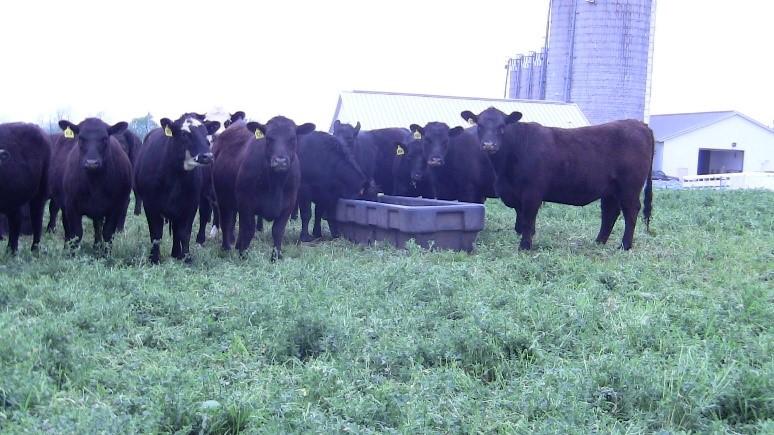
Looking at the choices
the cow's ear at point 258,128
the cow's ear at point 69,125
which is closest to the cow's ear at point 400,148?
the cow's ear at point 258,128

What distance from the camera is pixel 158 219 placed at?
860cm

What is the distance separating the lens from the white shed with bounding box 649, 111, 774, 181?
42062 millimetres

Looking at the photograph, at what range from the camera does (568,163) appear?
32.7 ft

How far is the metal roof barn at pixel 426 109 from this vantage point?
3052cm

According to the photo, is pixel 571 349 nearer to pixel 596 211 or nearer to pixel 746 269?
pixel 746 269

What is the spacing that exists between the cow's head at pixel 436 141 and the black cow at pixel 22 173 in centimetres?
525

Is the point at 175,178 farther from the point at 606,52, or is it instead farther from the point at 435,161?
the point at 606,52

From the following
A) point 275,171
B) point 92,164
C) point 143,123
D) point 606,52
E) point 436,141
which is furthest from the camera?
point 606,52

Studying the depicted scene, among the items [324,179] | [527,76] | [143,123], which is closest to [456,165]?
[324,179]

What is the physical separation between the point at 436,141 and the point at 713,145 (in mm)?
36528

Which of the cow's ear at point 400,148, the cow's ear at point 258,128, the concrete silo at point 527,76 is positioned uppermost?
the concrete silo at point 527,76

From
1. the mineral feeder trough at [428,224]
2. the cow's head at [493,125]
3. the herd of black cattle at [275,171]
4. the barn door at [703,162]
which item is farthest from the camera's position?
the barn door at [703,162]

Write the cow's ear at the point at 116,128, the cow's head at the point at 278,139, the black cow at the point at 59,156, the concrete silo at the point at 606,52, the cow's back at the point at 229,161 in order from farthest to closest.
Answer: the concrete silo at the point at 606,52, the black cow at the point at 59,156, the cow's back at the point at 229,161, the cow's ear at the point at 116,128, the cow's head at the point at 278,139

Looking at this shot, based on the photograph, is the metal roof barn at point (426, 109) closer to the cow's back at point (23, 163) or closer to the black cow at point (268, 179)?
the black cow at point (268, 179)
